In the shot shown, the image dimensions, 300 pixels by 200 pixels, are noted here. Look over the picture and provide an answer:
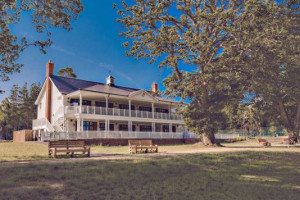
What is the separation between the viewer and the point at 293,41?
792 inches

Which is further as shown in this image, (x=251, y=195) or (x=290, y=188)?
(x=290, y=188)

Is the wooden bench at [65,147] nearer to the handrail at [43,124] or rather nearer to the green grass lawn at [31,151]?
the green grass lawn at [31,151]

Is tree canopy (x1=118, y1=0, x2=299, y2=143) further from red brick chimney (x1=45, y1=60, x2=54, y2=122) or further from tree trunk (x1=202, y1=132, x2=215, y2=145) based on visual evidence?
red brick chimney (x1=45, y1=60, x2=54, y2=122)

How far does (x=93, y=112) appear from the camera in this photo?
2873 cm

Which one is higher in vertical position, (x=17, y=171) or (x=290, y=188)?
(x=17, y=171)

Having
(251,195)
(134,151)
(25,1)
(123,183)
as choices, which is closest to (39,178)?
(123,183)

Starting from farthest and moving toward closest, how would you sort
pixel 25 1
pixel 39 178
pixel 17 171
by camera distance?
pixel 25 1 < pixel 17 171 < pixel 39 178

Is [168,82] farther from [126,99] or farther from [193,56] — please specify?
[126,99]

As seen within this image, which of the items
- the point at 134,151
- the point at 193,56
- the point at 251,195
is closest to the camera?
the point at 251,195

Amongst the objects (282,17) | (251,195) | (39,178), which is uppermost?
(282,17)

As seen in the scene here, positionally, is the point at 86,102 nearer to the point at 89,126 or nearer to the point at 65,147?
the point at 89,126

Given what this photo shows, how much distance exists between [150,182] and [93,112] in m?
22.5

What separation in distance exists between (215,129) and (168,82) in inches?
227

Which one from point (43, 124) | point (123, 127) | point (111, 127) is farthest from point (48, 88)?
point (123, 127)
